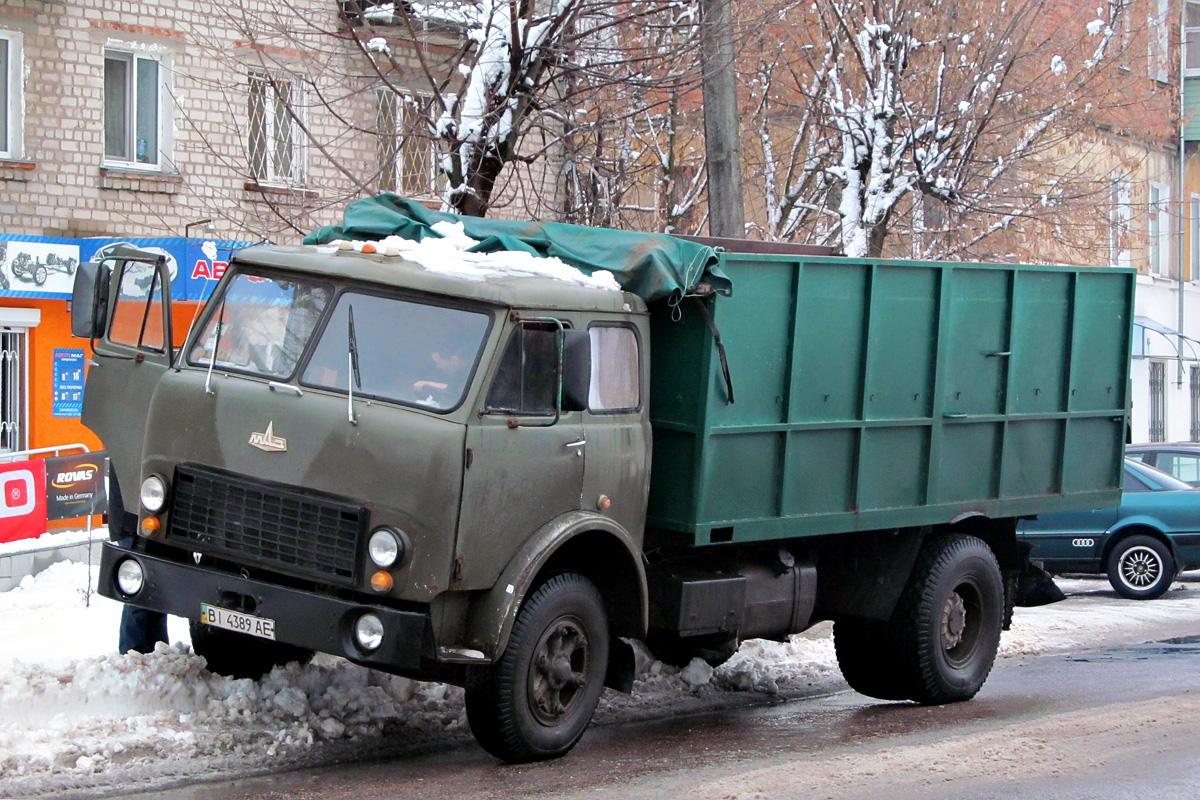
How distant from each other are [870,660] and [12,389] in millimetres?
11152

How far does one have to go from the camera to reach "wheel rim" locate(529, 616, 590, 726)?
686 centimetres

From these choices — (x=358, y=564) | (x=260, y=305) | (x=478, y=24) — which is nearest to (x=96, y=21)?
(x=478, y=24)

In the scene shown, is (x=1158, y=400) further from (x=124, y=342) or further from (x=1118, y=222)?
(x=124, y=342)

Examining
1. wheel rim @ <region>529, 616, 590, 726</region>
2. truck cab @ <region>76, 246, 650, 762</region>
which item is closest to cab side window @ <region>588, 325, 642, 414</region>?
truck cab @ <region>76, 246, 650, 762</region>

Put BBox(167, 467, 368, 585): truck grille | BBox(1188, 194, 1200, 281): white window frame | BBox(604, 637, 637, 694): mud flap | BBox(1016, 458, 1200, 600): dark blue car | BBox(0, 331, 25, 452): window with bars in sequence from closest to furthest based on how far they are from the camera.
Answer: BBox(167, 467, 368, 585): truck grille < BBox(604, 637, 637, 694): mud flap < BBox(1016, 458, 1200, 600): dark blue car < BBox(0, 331, 25, 452): window with bars < BBox(1188, 194, 1200, 281): white window frame

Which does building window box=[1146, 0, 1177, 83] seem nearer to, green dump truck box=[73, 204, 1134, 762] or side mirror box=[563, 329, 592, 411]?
green dump truck box=[73, 204, 1134, 762]

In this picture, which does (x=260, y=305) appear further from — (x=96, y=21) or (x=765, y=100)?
(x=765, y=100)

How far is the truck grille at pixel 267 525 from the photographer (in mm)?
6434

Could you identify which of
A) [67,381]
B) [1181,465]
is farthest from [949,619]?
[67,381]

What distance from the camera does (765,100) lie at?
18.6m

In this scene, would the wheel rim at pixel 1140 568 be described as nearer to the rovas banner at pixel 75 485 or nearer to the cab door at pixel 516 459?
the rovas banner at pixel 75 485

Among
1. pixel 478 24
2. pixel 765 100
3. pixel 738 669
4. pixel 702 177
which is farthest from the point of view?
pixel 702 177

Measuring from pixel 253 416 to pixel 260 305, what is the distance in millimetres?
646

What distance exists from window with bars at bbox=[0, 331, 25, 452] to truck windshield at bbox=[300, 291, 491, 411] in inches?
440
